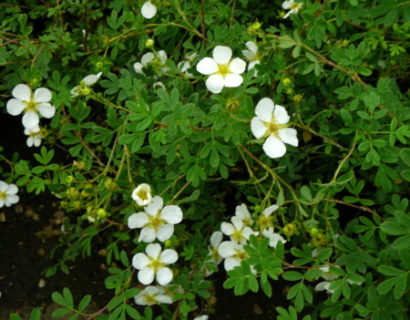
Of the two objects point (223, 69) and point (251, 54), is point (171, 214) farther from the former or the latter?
point (251, 54)

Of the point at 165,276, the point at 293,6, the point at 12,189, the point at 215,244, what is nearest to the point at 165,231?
the point at 165,276

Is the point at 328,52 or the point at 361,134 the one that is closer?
the point at 361,134

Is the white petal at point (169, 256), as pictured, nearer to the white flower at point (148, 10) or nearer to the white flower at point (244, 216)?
the white flower at point (244, 216)

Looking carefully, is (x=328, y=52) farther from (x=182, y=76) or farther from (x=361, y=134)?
(x=182, y=76)

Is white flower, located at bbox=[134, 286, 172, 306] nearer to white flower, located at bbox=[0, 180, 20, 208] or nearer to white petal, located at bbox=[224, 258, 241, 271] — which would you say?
white petal, located at bbox=[224, 258, 241, 271]

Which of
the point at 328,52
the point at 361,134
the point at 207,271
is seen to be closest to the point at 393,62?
the point at 328,52

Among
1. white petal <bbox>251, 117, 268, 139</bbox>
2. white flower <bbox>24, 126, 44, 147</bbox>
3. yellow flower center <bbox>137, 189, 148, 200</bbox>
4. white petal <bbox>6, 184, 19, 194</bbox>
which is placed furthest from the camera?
white petal <bbox>6, 184, 19, 194</bbox>

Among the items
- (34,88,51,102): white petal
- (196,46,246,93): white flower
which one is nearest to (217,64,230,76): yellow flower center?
(196,46,246,93): white flower
